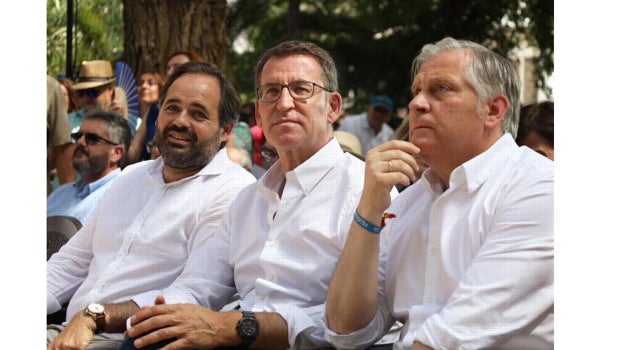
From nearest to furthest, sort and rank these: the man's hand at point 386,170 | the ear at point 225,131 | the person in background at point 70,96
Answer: the man's hand at point 386,170, the ear at point 225,131, the person in background at point 70,96

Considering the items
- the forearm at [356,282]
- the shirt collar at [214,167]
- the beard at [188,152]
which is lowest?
the forearm at [356,282]

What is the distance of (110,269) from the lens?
422 cm

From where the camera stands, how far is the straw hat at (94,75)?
7617mm

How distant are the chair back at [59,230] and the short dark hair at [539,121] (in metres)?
2.19

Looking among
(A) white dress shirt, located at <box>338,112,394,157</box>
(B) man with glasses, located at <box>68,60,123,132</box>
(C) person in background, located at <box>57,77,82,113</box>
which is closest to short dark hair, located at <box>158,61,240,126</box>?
(B) man with glasses, located at <box>68,60,123,132</box>

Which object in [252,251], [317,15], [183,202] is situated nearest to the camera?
[252,251]

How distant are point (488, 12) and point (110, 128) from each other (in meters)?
8.41

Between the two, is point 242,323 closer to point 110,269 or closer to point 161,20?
point 110,269

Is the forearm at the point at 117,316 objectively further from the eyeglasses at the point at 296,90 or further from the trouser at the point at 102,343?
the eyeglasses at the point at 296,90

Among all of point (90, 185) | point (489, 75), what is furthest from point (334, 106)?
point (90, 185)

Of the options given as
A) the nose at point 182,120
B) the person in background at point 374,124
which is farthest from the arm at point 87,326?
the person in background at point 374,124

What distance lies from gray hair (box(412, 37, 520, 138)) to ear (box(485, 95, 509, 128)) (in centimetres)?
2

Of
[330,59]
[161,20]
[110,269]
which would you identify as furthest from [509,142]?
[161,20]
